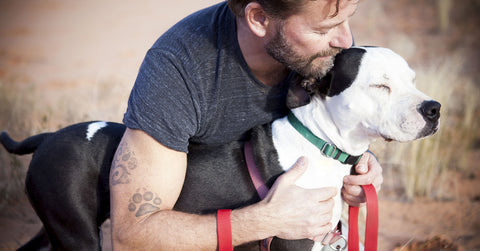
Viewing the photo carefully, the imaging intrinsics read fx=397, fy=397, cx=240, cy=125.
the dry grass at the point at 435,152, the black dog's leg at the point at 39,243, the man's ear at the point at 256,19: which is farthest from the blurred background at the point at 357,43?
the man's ear at the point at 256,19

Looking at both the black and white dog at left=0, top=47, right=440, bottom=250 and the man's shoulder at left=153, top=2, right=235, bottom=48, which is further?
the man's shoulder at left=153, top=2, right=235, bottom=48

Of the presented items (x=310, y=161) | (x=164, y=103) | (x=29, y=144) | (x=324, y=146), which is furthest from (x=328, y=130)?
(x=29, y=144)

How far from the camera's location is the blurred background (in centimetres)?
360

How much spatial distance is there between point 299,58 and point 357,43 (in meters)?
5.86

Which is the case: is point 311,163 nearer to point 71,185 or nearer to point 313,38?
point 313,38

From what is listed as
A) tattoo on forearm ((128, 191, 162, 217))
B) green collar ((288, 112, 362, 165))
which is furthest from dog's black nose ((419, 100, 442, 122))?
tattoo on forearm ((128, 191, 162, 217))

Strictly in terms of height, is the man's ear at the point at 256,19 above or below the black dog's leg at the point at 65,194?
above

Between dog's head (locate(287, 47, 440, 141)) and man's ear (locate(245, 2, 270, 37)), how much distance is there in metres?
0.37

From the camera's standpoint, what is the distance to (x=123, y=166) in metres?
2.10

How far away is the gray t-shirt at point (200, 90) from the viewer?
209cm

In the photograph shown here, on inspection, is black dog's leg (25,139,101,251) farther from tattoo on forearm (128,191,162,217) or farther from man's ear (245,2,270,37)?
man's ear (245,2,270,37)

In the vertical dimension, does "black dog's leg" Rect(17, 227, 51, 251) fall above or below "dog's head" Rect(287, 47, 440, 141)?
below

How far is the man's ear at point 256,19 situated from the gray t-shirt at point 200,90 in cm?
17

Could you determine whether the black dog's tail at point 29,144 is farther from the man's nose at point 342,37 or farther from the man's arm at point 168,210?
the man's nose at point 342,37
